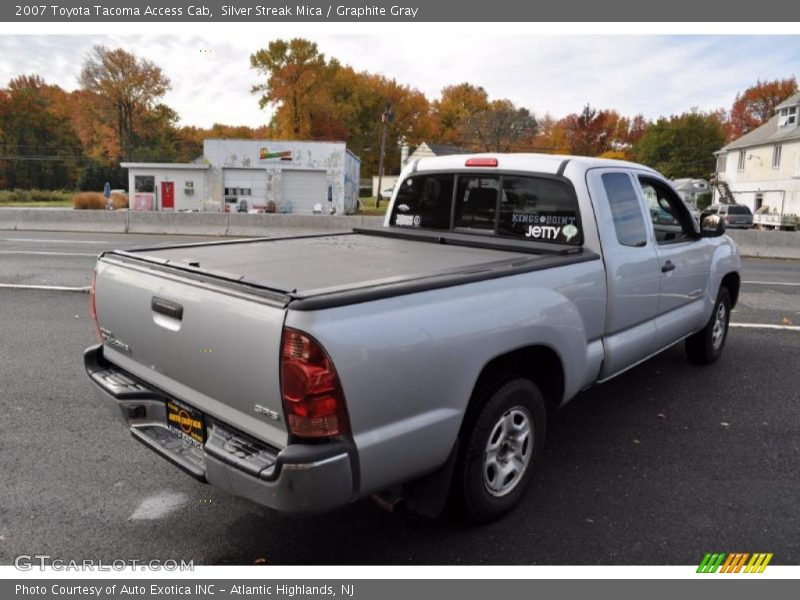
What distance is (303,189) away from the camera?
40.8 m

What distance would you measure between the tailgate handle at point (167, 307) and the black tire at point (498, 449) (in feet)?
4.84

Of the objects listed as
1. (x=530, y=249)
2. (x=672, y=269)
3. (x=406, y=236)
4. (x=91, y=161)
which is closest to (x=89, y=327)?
(x=406, y=236)

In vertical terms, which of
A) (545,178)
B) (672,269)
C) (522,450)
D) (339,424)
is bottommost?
(522,450)

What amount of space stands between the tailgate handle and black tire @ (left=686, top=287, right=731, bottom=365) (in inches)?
195

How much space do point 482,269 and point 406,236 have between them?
187 cm

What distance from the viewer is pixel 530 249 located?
4.08m

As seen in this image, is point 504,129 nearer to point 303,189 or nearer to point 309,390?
point 303,189

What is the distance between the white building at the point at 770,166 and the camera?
145 feet

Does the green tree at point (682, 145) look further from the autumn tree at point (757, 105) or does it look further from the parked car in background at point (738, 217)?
the parked car in background at point (738, 217)

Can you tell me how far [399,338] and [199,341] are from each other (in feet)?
3.05

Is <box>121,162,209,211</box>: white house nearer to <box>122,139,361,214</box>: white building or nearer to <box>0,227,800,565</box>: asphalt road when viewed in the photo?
<box>122,139,361,214</box>: white building

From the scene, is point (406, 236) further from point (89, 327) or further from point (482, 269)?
point (89, 327)

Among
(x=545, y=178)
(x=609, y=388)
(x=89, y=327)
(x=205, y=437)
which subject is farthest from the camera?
(x=89, y=327)

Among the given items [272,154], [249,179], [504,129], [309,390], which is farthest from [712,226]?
[504,129]
